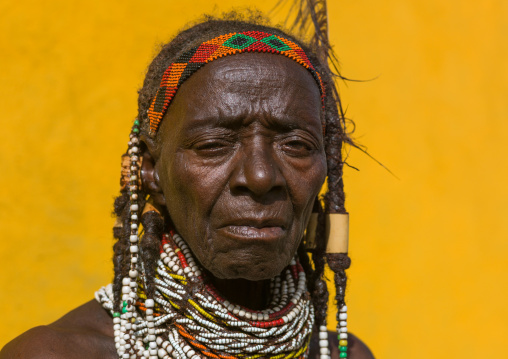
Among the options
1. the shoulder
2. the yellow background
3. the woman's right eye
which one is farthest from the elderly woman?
the yellow background

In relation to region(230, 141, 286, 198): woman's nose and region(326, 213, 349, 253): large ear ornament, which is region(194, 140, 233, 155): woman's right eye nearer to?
region(230, 141, 286, 198): woman's nose

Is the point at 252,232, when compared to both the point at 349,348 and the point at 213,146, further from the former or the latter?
the point at 349,348

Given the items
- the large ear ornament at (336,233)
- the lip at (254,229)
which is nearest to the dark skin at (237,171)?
the lip at (254,229)

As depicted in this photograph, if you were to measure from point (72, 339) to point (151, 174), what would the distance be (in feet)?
2.38

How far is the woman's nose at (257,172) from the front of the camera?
2549mm

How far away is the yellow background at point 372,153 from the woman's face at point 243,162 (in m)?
1.45

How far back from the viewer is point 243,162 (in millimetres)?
2631

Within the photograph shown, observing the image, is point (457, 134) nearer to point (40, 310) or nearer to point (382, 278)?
point (382, 278)

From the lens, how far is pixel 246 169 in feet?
8.52

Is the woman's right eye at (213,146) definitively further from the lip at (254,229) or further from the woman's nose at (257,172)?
the lip at (254,229)

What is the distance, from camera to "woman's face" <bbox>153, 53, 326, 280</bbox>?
2602 mm

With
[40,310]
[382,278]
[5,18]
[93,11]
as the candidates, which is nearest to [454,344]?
[382,278]

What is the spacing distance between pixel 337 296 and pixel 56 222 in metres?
1.79

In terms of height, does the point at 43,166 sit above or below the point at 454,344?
above
